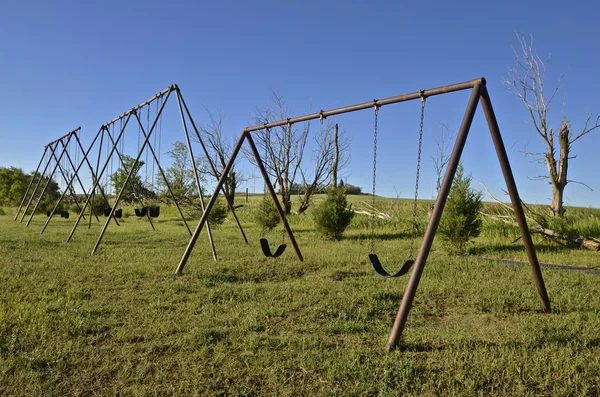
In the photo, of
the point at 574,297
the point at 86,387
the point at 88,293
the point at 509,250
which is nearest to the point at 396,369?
the point at 86,387

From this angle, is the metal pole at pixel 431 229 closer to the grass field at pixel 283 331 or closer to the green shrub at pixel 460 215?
the grass field at pixel 283 331

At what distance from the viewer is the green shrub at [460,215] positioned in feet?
33.3

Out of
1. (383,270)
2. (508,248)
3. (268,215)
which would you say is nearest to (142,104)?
(268,215)

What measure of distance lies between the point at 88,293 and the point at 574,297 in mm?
6164

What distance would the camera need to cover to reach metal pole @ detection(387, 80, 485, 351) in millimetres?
3416

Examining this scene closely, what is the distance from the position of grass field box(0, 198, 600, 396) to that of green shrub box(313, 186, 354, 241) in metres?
5.51

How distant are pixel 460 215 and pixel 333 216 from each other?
4.03 m

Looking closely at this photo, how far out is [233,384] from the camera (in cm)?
277

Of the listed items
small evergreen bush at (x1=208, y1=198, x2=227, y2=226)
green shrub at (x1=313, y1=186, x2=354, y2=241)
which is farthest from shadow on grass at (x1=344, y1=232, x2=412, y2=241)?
small evergreen bush at (x1=208, y1=198, x2=227, y2=226)

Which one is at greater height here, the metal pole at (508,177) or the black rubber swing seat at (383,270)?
the metal pole at (508,177)

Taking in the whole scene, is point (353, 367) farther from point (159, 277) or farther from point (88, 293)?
point (159, 277)

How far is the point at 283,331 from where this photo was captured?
152 inches

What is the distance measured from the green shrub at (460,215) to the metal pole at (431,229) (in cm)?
665

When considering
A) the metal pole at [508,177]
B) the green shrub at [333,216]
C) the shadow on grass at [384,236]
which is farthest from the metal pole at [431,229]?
the shadow on grass at [384,236]
